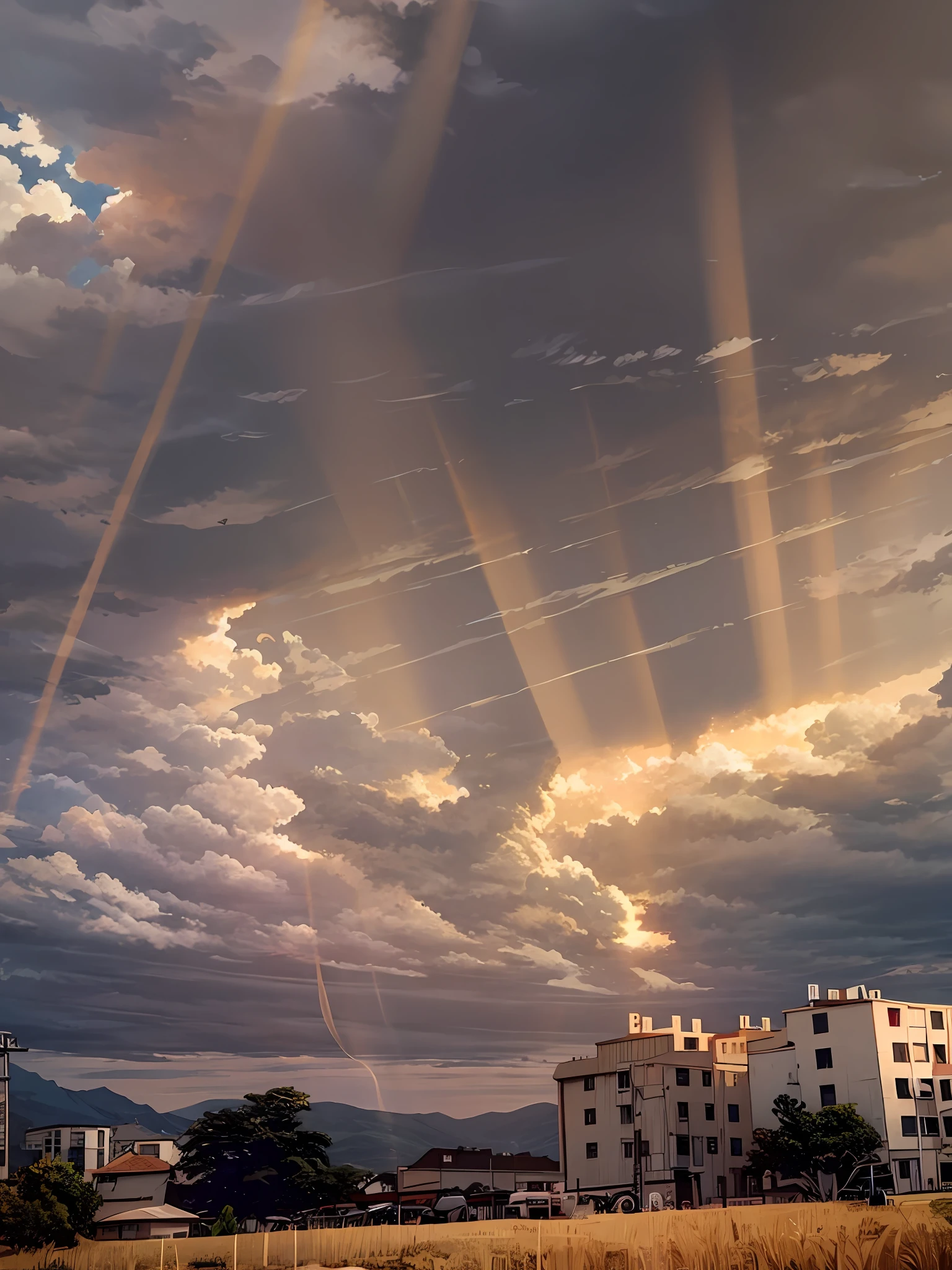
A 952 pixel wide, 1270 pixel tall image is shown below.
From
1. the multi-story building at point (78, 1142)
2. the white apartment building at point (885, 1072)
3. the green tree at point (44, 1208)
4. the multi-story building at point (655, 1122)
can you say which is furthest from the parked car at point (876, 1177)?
the multi-story building at point (78, 1142)

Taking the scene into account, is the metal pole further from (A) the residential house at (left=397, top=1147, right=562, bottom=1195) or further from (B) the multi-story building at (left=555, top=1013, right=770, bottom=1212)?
(A) the residential house at (left=397, top=1147, right=562, bottom=1195)

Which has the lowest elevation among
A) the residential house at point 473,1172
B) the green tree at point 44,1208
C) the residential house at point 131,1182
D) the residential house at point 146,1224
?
the residential house at point 473,1172

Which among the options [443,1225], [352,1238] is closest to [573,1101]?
[443,1225]

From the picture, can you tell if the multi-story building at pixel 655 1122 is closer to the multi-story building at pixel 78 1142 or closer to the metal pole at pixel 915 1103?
the metal pole at pixel 915 1103

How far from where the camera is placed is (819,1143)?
67125mm

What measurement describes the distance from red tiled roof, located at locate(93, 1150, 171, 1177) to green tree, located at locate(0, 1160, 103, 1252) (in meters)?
30.8

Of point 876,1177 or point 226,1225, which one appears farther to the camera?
point 876,1177

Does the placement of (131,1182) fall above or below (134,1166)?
below

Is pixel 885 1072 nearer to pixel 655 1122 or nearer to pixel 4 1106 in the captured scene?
pixel 655 1122

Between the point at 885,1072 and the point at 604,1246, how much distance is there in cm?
5944

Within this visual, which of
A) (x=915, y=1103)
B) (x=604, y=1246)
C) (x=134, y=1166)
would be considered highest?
(x=604, y=1246)

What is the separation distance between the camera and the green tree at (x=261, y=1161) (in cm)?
6656

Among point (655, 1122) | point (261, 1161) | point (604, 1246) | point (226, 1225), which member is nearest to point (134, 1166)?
point (261, 1161)

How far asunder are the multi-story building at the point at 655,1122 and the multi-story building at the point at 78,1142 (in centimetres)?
6175
